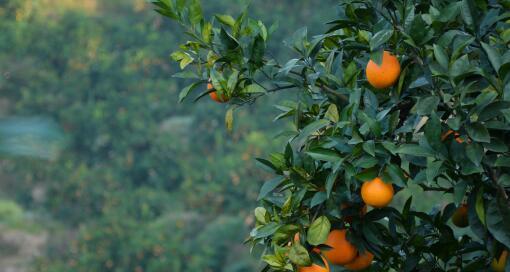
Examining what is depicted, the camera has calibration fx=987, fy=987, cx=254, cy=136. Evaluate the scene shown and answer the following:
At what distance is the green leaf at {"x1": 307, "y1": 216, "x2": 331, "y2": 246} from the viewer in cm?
137

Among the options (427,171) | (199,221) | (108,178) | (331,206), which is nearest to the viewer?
(427,171)

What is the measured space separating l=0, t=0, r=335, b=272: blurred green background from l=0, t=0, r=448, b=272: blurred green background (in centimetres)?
1

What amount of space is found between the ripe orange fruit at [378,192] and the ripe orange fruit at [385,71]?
140 mm

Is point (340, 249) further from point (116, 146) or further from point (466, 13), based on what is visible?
point (116, 146)

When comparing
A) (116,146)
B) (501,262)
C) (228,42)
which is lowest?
(501,262)

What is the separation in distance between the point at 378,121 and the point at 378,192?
10 cm

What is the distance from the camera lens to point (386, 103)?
1.48m

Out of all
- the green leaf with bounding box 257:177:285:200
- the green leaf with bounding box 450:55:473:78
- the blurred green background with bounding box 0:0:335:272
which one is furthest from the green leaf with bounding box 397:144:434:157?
the blurred green background with bounding box 0:0:335:272

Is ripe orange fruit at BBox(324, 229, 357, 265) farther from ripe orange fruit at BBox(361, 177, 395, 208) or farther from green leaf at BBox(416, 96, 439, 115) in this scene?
green leaf at BBox(416, 96, 439, 115)

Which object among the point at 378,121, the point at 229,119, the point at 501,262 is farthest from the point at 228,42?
the point at 501,262

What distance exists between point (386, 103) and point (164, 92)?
9526 millimetres

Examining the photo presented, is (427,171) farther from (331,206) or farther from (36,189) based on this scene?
(36,189)

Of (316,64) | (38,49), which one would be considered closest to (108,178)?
(38,49)

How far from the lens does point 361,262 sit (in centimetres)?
150
